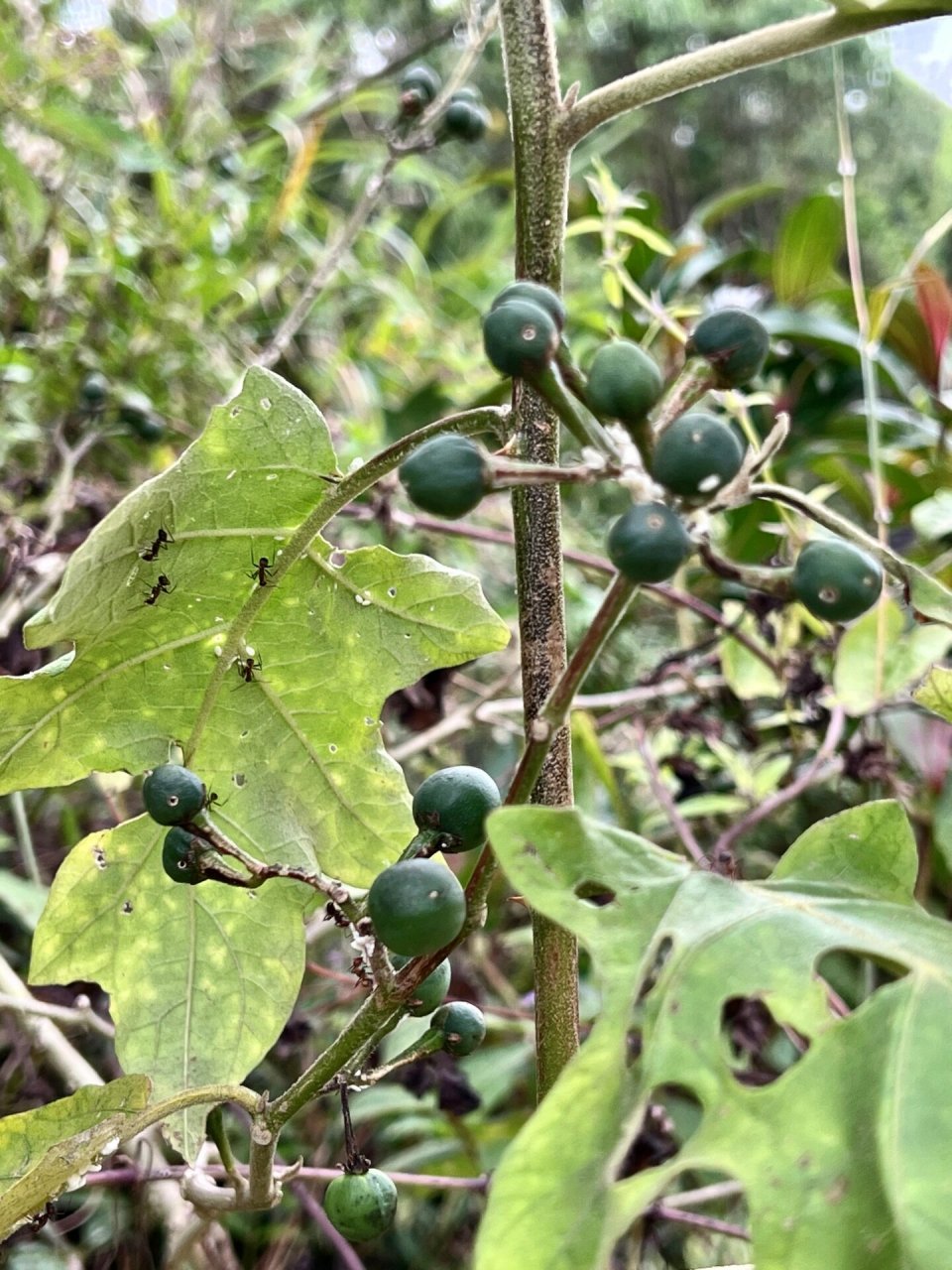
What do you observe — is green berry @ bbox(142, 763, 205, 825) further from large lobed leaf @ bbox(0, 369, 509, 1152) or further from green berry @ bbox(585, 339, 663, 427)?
green berry @ bbox(585, 339, 663, 427)

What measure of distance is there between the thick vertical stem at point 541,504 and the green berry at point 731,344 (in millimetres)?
77

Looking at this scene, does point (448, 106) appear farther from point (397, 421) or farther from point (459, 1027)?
point (459, 1027)

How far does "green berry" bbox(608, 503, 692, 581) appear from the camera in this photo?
294 millimetres

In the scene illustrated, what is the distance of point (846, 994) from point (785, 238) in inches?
46.8

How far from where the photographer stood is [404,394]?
5.85 feet

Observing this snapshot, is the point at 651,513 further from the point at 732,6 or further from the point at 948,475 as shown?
the point at 732,6

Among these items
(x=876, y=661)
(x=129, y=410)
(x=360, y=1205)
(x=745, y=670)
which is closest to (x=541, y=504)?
(x=360, y=1205)

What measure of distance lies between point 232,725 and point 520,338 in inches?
11.2

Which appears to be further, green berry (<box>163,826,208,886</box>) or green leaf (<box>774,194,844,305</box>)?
green leaf (<box>774,194,844,305</box>)

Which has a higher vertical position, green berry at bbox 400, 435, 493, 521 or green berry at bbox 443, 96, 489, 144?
green berry at bbox 443, 96, 489, 144

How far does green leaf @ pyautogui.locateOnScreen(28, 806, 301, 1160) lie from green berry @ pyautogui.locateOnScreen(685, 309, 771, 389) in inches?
12.4

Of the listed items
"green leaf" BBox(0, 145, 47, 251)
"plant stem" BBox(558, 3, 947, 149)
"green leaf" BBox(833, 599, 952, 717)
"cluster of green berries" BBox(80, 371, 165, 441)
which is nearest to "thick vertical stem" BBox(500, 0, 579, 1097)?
"plant stem" BBox(558, 3, 947, 149)

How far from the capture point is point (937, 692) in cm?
47

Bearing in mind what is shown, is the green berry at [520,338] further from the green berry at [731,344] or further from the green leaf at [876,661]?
the green leaf at [876,661]
